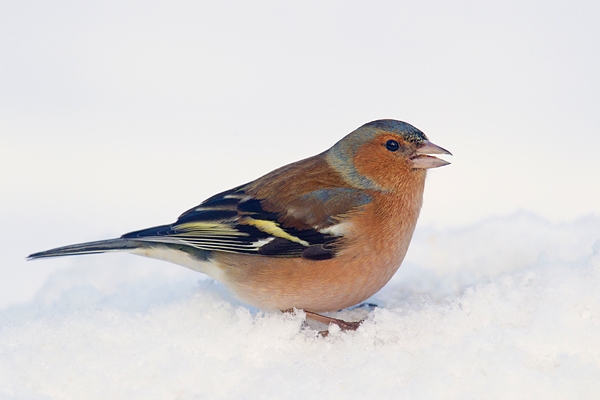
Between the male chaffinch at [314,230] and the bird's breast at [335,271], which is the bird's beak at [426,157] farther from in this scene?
the bird's breast at [335,271]

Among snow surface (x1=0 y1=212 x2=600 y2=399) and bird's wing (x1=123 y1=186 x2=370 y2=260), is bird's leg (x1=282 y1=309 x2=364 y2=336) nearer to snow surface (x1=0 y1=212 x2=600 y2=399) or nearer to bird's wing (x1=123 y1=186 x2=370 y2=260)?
snow surface (x1=0 y1=212 x2=600 y2=399)

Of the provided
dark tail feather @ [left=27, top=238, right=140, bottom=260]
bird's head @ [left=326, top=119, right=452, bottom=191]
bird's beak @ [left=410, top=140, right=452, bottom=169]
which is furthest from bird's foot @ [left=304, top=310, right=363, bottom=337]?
dark tail feather @ [left=27, top=238, right=140, bottom=260]

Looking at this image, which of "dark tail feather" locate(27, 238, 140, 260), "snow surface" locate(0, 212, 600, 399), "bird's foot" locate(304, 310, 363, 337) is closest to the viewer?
"snow surface" locate(0, 212, 600, 399)

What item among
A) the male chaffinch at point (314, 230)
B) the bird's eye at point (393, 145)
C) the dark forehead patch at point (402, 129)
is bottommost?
the male chaffinch at point (314, 230)

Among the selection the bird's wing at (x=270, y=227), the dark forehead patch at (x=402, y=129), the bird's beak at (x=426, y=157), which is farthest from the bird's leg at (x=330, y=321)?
the dark forehead patch at (x=402, y=129)

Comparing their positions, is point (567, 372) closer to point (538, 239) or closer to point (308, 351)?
point (308, 351)

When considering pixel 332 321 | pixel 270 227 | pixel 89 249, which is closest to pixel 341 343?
pixel 332 321

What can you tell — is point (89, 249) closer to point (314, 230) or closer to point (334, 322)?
point (314, 230)
